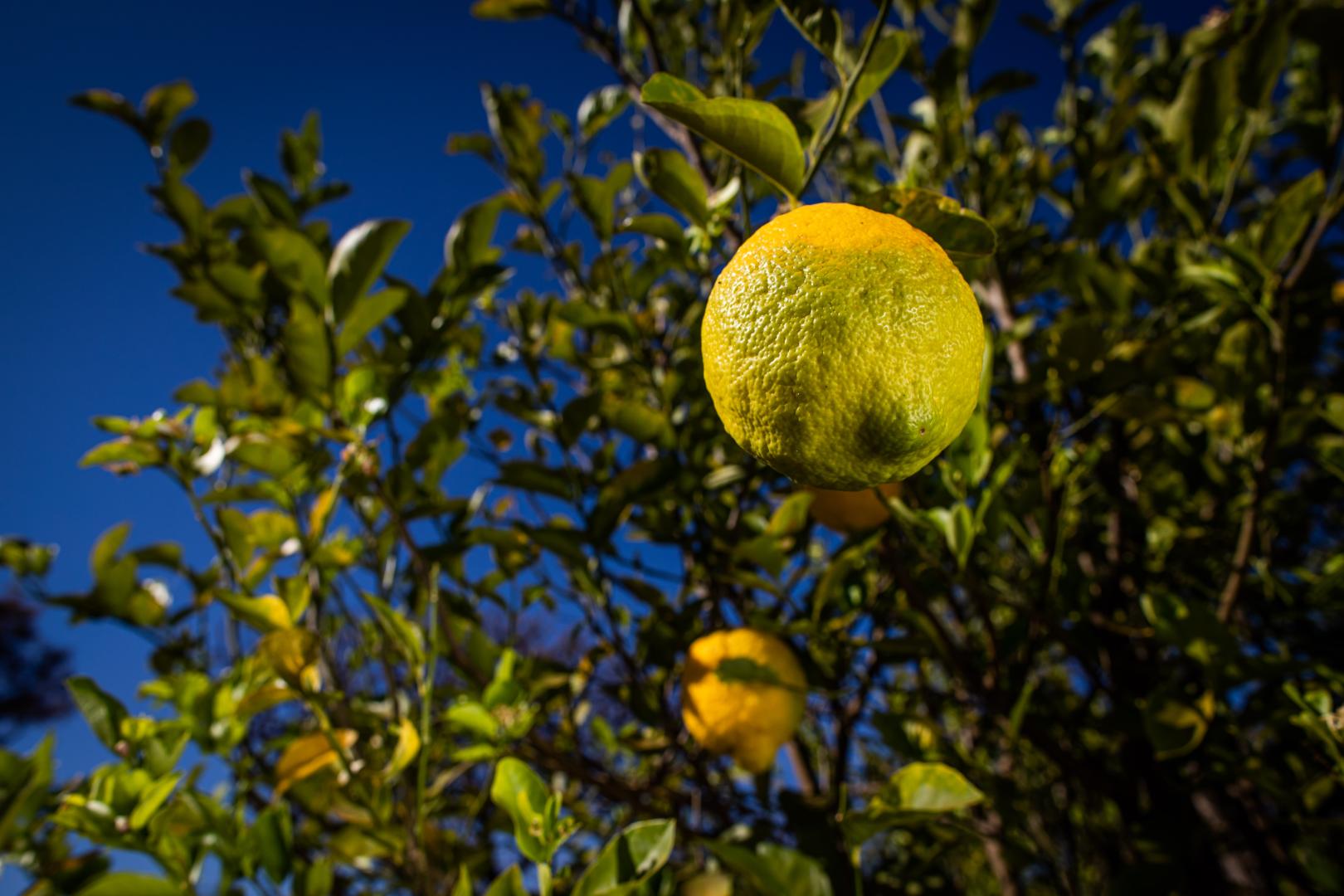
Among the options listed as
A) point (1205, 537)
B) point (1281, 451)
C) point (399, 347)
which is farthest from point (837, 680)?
point (1281, 451)

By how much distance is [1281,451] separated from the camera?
5.49ft

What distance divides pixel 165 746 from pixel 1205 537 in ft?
5.94

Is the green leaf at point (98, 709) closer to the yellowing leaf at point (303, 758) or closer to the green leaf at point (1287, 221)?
the yellowing leaf at point (303, 758)

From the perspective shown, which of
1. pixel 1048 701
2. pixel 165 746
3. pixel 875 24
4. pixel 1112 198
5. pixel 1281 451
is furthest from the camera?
pixel 1281 451

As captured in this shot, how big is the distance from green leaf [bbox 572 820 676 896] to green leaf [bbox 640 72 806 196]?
2.06 feet

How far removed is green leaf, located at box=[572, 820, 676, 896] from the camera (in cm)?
74

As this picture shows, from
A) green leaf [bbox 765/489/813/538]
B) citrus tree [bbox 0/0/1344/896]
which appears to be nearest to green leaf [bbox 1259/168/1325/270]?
citrus tree [bbox 0/0/1344/896]

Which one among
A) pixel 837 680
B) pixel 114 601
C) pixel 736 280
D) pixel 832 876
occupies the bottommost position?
pixel 832 876

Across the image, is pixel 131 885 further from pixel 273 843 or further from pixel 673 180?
pixel 673 180

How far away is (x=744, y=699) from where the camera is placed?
3.34 feet

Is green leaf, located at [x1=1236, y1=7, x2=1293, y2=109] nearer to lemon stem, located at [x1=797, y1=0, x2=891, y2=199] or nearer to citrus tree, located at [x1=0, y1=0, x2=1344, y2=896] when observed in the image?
citrus tree, located at [x1=0, y1=0, x2=1344, y2=896]

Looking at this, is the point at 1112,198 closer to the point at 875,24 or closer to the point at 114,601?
the point at 875,24

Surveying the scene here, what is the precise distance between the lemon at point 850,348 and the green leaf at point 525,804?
49 cm

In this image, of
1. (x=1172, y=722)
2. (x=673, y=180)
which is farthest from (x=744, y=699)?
(x=673, y=180)
